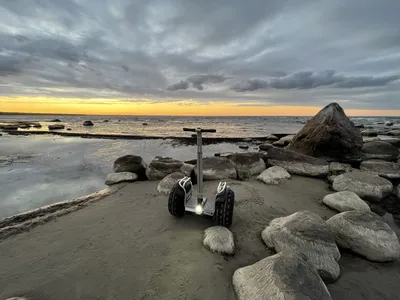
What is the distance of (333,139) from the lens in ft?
34.1

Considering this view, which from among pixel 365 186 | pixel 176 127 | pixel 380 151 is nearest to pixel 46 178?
pixel 365 186

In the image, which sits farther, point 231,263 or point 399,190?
point 399,190

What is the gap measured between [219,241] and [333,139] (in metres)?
9.43

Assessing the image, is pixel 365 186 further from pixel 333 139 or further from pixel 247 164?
pixel 333 139

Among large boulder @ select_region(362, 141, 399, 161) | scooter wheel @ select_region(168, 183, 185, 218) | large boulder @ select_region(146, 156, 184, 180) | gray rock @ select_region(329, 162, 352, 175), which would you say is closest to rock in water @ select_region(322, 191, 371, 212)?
gray rock @ select_region(329, 162, 352, 175)

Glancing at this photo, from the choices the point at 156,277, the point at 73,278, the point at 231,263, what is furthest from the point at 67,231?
the point at 231,263

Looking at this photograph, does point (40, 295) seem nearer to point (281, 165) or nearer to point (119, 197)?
point (119, 197)

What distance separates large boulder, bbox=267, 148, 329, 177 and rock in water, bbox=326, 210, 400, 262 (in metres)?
4.33

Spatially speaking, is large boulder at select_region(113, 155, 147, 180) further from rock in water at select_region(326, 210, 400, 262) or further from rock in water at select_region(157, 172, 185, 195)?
rock in water at select_region(326, 210, 400, 262)

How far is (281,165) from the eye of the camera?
28.6 ft

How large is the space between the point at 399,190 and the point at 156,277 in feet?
24.7

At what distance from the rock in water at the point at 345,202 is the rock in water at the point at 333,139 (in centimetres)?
558

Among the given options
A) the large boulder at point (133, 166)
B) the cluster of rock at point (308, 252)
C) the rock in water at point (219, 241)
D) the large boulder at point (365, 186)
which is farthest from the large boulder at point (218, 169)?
the rock in water at point (219, 241)

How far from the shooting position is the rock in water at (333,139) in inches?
410
